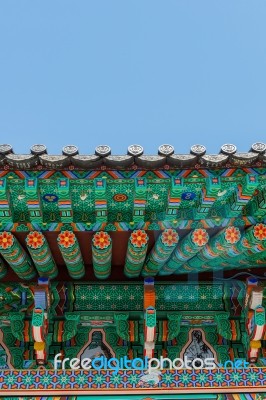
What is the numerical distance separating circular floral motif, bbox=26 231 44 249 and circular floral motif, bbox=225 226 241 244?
1732mm

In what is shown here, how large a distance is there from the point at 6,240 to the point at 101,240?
2.89ft

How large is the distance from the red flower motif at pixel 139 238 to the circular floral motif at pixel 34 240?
855 mm

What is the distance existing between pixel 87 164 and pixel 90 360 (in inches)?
79.5

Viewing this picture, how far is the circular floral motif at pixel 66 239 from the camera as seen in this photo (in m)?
6.79

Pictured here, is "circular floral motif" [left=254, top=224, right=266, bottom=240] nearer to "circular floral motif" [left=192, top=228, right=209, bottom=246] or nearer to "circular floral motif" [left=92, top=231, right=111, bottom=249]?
"circular floral motif" [left=192, top=228, right=209, bottom=246]

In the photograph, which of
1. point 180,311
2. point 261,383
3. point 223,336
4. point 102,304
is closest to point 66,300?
point 102,304

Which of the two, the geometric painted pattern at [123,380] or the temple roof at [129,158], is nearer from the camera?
the temple roof at [129,158]

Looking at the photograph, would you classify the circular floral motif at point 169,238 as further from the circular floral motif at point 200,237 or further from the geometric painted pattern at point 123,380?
the geometric painted pattern at point 123,380

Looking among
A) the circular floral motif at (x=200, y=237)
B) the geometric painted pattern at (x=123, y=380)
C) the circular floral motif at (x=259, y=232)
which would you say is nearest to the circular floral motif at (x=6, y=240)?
the geometric painted pattern at (x=123, y=380)

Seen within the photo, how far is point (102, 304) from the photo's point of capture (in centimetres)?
759

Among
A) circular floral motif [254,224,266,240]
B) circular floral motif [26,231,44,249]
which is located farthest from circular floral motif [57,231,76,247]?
circular floral motif [254,224,266,240]

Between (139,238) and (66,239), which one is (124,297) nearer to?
(139,238)

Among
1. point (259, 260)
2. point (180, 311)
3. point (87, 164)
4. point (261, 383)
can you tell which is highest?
point (87, 164)

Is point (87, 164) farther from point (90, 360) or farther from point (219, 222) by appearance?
point (90, 360)
